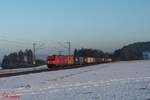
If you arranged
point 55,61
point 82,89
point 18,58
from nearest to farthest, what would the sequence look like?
point 82,89 < point 55,61 < point 18,58

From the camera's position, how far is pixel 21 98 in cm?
1720

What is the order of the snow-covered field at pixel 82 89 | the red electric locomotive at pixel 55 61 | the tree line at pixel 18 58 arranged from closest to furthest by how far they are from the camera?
the snow-covered field at pixel 82 89 → the red electric locomotive at pixel 55 61 → the tree line at pixel 18 58

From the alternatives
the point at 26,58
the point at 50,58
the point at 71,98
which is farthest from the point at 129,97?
the point at 26,58

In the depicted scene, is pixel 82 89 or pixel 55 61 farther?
pixel 55 61

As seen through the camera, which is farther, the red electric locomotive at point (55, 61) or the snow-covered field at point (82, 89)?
the red electric locomotive at point (55, 61)

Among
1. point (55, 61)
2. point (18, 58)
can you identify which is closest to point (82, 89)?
point (55, 61)

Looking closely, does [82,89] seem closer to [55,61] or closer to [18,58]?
[55,61]

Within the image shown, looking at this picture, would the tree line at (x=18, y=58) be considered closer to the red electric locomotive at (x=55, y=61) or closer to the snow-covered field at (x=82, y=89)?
the red electric locomotive at (x=55, y=61)

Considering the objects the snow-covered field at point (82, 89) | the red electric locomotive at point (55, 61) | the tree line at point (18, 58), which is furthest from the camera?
the tree line at point (18, 58)

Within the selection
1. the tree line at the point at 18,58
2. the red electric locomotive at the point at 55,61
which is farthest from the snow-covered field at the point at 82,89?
the tree line at the point at 18,58

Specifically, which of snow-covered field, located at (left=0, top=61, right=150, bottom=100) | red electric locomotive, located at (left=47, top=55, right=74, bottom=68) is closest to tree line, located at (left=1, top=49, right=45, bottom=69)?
red electric locomotive, located at (left=47, top=55, right=74, bottom=68)

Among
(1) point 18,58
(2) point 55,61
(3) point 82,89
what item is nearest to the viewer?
(3) point 82,89

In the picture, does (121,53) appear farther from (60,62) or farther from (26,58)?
(60,62)

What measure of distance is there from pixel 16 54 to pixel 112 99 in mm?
120773
